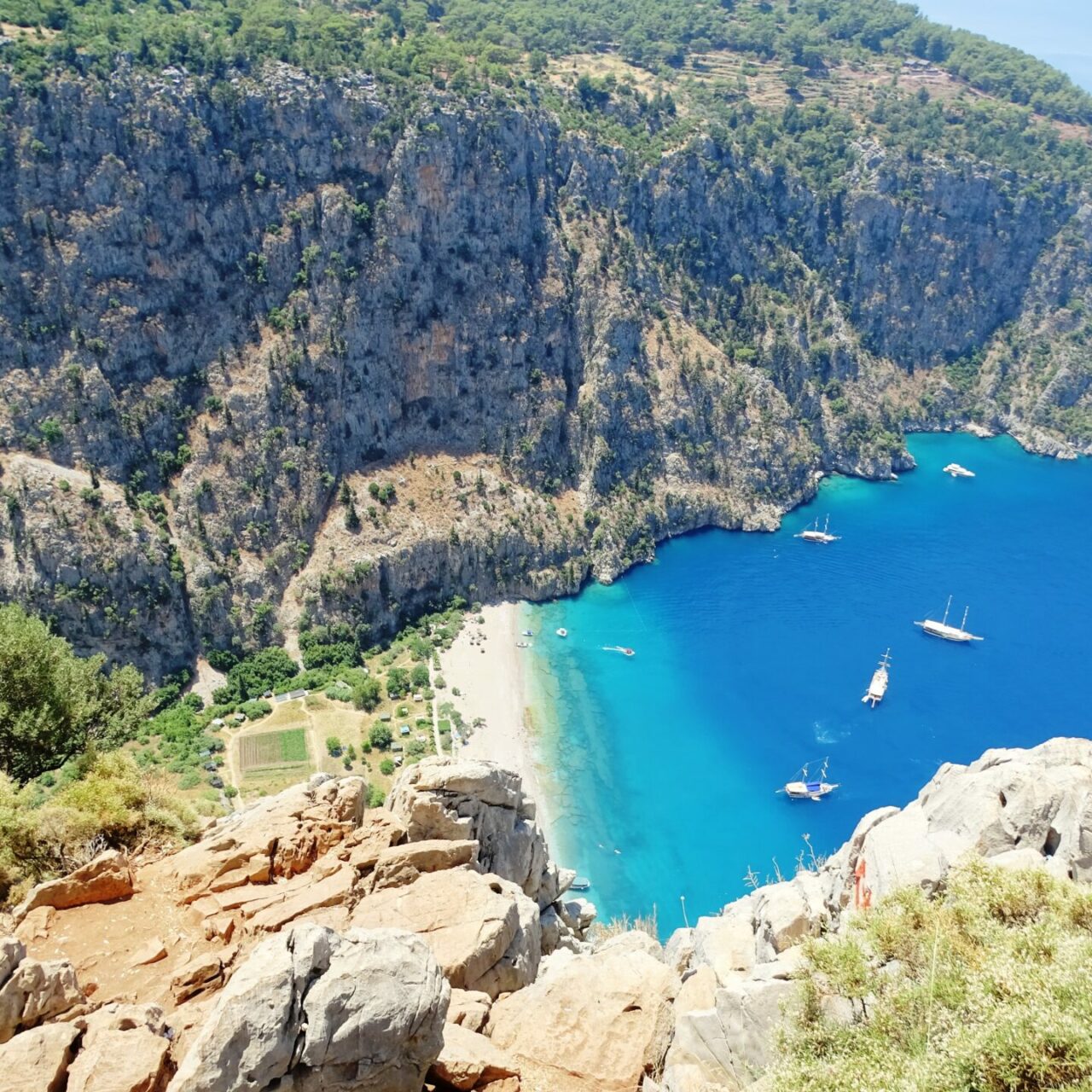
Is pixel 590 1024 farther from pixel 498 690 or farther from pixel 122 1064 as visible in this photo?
pixel 498 690

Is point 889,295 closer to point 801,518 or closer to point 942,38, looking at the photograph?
point 801,518

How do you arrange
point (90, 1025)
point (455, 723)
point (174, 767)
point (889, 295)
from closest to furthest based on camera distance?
point (90, 1025)
point (174, 767)
point (455, 723)
point (889, 295)

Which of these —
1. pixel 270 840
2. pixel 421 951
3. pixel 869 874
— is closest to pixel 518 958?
pixel 421 951

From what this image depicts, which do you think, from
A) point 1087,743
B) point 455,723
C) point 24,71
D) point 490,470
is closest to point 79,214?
point 24,71

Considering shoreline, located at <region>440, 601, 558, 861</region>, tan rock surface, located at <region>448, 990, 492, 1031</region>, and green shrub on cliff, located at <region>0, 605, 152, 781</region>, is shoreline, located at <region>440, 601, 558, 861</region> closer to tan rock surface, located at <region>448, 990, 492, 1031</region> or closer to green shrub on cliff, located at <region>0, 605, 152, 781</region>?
green shrub on cliff, located at <region>0, 605, 152, 781</region>

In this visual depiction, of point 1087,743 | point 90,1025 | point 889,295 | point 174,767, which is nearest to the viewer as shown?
point 90,1025

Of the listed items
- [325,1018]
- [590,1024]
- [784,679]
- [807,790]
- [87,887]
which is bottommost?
[784,679]

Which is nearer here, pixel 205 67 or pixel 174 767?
pixel 174 767

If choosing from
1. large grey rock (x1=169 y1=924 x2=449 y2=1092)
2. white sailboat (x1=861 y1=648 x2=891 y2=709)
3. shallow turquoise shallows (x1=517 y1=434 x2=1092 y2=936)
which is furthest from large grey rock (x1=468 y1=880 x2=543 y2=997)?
white sailboat (x1=861 y1=648 x2=891 y2=709)
